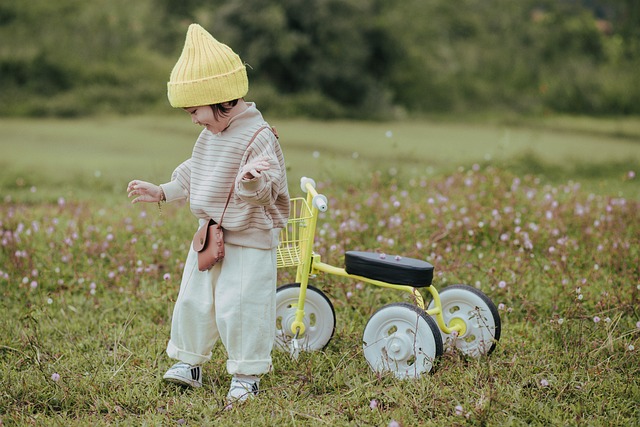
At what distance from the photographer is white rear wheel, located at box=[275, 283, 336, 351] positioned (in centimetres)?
324

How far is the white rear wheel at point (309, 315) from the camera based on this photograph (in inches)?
127

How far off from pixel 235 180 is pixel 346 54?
5.12 m

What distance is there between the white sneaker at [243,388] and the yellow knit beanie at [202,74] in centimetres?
104

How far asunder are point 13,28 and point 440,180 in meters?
4.71

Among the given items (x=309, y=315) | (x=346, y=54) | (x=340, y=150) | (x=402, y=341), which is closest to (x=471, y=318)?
(x=402, y=341)

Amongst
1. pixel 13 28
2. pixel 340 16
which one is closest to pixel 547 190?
pixel 340 16

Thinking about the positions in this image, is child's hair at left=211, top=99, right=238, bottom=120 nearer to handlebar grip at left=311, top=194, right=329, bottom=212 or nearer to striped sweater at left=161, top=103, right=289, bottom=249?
striped sweater at left=161, top=103, right=289, bottom=249

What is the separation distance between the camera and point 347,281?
399 centimetres

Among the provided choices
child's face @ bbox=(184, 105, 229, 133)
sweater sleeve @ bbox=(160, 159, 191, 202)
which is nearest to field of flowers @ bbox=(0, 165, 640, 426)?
sweater sleeve @ bbox=(160, 159, 191, 202)

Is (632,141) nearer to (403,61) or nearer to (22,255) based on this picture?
(403,61)

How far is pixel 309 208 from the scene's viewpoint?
304cm

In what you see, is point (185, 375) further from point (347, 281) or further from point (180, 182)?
point (347, 281)

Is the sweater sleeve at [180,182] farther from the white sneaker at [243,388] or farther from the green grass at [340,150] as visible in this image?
the green grass at [340,150]

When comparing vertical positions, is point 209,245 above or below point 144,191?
below
